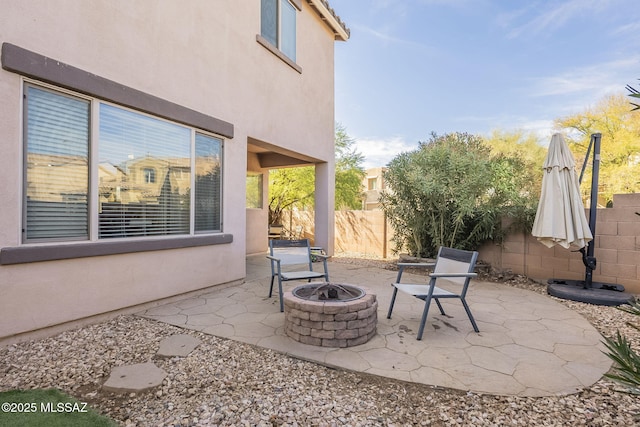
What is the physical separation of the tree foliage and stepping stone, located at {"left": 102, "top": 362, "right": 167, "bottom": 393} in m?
5.37

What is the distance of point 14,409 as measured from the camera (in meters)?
2.10

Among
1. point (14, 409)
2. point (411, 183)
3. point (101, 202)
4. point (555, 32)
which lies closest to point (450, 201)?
point (411, 183)

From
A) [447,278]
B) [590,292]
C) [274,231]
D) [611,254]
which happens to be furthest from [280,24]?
[274,231]

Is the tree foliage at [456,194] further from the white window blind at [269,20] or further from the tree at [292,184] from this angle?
the tree at [292,184]

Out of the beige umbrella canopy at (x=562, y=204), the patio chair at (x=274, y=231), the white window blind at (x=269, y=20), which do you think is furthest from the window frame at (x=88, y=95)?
the patio chair at (x=274, y=231)

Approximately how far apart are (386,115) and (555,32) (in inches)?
349

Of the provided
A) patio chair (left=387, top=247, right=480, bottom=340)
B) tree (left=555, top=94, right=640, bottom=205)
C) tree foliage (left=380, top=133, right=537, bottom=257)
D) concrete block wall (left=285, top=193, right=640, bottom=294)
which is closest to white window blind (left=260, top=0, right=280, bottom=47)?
tree foliage (left=380, top=133, right=537, bottom=257)

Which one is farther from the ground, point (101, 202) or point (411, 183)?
point (411, 183)

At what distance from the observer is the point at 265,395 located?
2297 millimetres

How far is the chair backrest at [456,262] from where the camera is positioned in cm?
351

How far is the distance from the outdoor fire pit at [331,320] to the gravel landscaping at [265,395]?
35 centimetres

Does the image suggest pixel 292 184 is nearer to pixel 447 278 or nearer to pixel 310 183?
pixel 310 183

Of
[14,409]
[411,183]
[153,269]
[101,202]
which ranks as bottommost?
[14,409]

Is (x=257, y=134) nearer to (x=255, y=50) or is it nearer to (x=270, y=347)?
(x=255, y=50)
